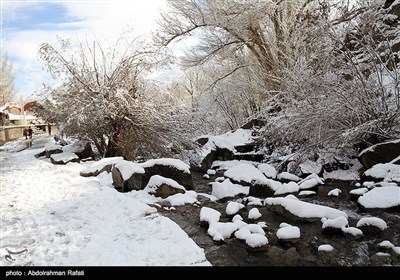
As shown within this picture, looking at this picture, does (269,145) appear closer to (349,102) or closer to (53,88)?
(349,102)

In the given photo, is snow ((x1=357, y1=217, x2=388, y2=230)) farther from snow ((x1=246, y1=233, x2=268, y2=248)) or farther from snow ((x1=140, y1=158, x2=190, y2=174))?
snow ((x1=140, y1=158, x2=190, y2=174))

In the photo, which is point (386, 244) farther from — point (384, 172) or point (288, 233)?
point (384, 172)

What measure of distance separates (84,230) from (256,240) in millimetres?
2034

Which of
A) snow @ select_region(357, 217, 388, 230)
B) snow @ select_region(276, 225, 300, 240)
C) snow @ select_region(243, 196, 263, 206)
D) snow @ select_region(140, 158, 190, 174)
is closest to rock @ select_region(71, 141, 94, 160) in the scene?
snow @ select_region(140, 158, 190, 174)

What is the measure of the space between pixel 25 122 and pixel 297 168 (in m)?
15.8

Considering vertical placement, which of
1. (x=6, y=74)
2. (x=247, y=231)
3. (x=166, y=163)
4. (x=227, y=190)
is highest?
(x=6, y=74)

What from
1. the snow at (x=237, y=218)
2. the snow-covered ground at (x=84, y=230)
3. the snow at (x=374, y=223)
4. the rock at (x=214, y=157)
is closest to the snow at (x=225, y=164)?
the rock at (x=214, y=157)

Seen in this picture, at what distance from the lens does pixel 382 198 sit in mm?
4879

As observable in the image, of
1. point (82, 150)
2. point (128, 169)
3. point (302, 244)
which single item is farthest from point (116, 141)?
point (302, 244)

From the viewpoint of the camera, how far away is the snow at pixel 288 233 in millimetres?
3877

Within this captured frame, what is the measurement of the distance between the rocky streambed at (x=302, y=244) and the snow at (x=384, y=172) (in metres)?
1.43

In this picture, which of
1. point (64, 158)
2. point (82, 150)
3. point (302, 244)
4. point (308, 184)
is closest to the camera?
point (302, 244)

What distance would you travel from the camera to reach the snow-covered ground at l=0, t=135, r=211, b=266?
9.66 feet

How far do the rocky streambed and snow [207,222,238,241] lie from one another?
0.20ft
